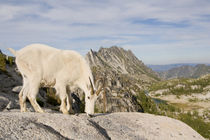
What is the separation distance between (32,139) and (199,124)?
567 feet

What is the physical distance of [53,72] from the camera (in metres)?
10.9

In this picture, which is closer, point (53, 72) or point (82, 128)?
point (82, 128)

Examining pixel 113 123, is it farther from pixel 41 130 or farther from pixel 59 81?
pixel 41 130

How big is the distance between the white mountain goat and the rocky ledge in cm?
127

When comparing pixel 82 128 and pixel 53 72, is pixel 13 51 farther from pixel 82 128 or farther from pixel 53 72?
pixel 82 128

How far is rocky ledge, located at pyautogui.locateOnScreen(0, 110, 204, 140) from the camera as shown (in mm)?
7738

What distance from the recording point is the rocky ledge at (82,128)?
7738mm

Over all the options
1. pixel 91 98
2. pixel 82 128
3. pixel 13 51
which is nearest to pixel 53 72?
pixel 91 98

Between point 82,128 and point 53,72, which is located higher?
point 53,72

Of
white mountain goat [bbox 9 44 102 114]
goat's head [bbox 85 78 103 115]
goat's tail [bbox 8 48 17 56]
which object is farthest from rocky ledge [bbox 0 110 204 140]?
goat's tail [bbox 8 48 17 56]

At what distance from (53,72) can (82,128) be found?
154 inches

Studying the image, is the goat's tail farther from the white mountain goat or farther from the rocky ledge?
the rocky ledge

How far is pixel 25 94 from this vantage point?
11.1 meters

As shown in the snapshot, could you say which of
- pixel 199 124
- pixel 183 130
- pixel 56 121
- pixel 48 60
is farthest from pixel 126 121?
pixel 199 124
